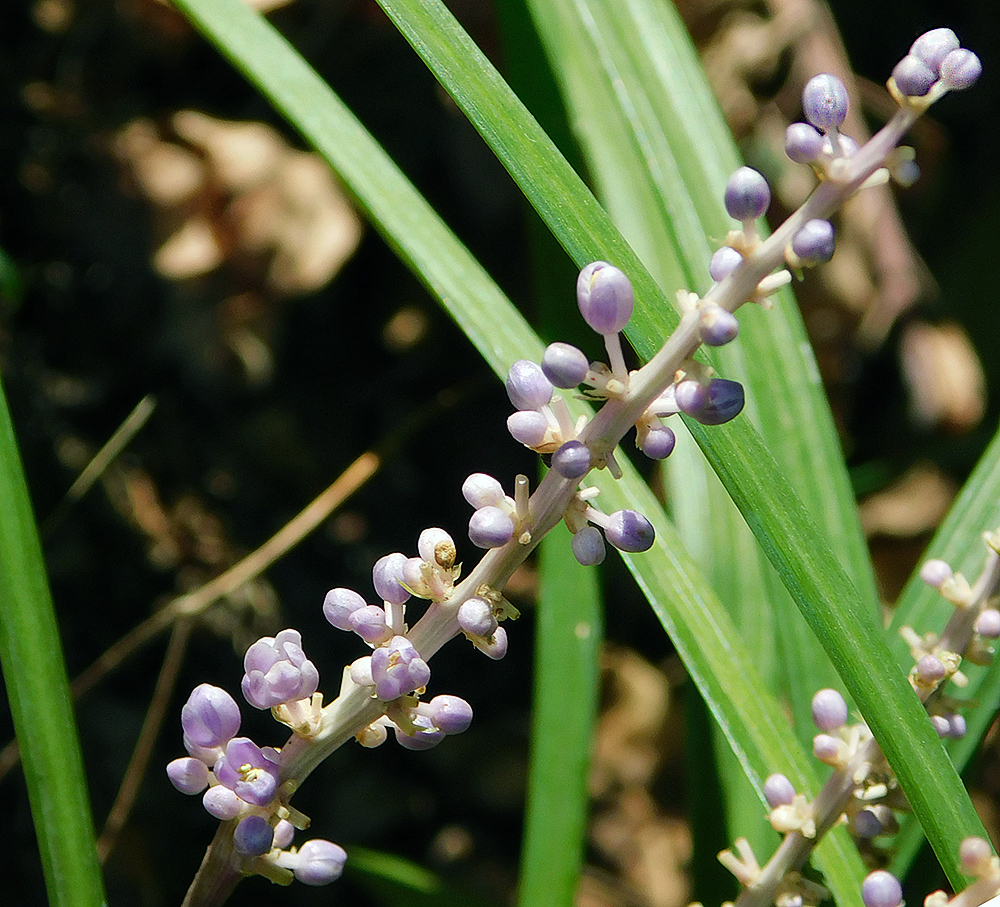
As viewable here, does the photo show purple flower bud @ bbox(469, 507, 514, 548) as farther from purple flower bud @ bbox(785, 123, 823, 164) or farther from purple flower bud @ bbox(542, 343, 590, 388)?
purple flower bud @ bbox(785, 123, 823, 164)

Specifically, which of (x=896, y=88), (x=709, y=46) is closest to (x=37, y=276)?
(x=709, y=46)

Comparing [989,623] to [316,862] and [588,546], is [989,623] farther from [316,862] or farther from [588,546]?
[316,862]

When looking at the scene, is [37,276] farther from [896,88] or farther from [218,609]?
[896,88]

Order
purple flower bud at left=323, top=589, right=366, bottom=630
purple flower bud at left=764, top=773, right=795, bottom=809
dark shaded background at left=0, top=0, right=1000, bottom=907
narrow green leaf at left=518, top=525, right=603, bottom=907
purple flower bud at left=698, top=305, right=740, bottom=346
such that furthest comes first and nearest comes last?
dark shaded background at left=0, top=0, right=1000, bottom=907 → narrow green leaf at left=518, top=525, right=603, bottom=907 → purple flower bud at left=764, top=773, right=795, bottom=809 → purple flower bud at left=323, top=589, right=366, bottom=630 → purple flower bud at left=698, top=305, right=740, bottom=346

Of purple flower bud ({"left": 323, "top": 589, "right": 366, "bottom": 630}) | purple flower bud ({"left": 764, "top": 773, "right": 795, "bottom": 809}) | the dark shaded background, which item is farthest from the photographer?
the dark shaded background

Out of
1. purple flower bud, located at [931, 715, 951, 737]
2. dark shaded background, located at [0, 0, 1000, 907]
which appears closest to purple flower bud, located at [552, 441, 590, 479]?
purple flower bud, located at [931, 715, 951, 737]

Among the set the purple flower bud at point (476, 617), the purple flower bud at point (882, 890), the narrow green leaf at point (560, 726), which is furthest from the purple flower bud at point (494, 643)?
the narrow green leaf at point (560, 726)
